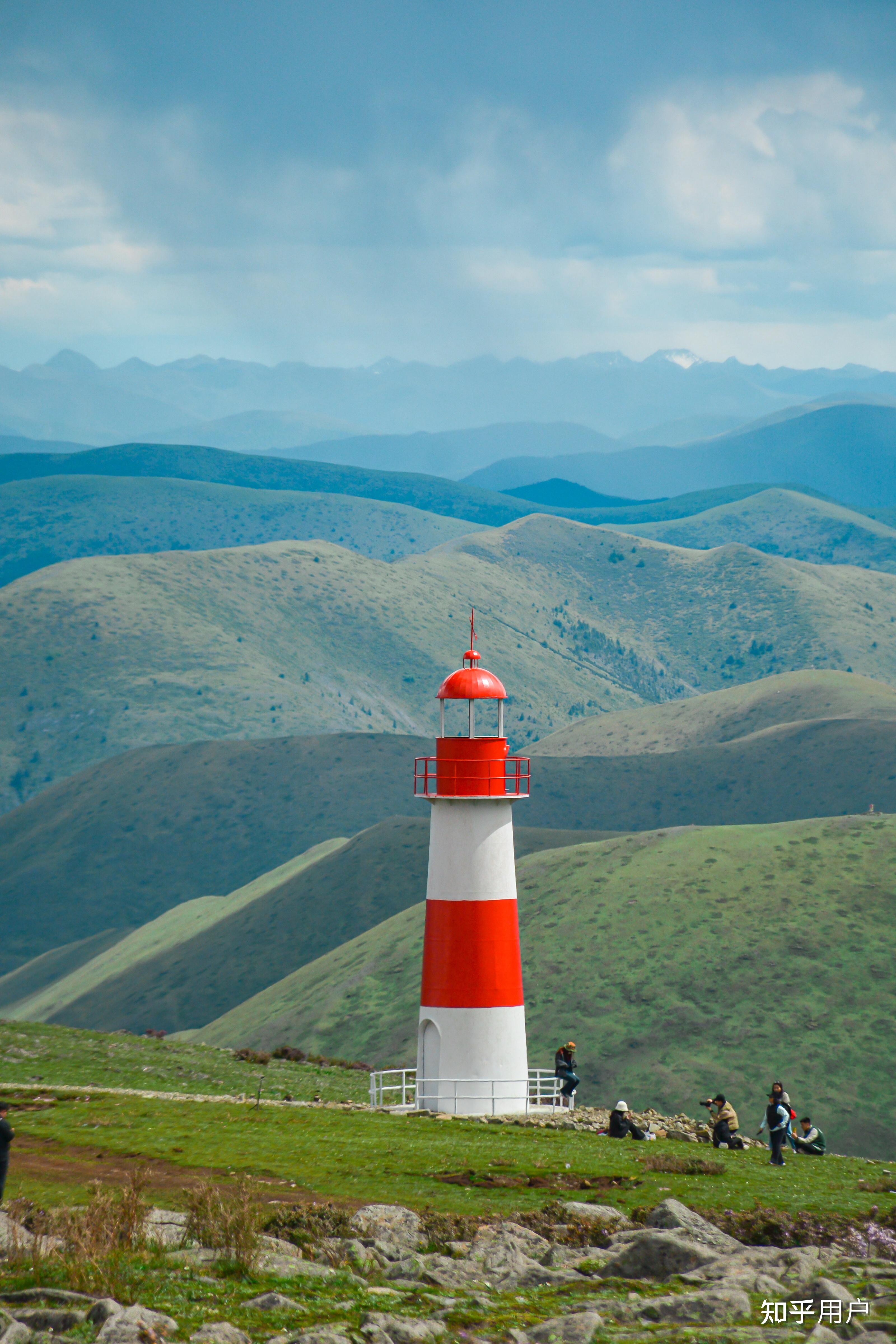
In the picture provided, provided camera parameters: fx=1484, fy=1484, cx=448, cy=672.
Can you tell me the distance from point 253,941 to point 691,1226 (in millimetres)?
63918

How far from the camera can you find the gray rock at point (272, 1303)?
1340cm

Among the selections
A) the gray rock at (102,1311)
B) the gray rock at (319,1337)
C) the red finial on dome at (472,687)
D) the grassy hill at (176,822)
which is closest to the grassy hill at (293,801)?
the grassy hill at (176,822)

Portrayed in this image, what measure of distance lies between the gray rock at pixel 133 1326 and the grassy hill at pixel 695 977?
1141 inches

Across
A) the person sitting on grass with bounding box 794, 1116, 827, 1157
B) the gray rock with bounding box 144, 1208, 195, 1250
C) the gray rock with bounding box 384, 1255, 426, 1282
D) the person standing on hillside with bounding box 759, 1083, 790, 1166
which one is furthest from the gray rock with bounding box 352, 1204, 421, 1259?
the person sitting on grass with bounding box 794, 1116, 827, 1157

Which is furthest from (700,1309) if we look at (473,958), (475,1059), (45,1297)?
(475,1059)

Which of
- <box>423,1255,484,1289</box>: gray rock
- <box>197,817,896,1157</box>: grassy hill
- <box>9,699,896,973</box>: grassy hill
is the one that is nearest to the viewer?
<box>423,1255,484,1289</box>: gray rock

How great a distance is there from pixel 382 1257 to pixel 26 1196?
16.6ft

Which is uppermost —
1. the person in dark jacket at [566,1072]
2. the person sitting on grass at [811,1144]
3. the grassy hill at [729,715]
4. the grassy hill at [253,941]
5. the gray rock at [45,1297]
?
the grassy hill at [729,715]

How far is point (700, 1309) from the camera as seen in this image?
1359cm

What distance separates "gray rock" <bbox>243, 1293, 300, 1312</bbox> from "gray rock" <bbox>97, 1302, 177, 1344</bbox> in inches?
38.0

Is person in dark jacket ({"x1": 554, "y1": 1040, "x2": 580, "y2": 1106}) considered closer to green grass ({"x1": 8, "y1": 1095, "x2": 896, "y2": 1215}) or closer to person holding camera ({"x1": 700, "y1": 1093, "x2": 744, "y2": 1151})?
green grass ({"x1": 8, "y1": 1095, "x2": 896, "y2": 1215})

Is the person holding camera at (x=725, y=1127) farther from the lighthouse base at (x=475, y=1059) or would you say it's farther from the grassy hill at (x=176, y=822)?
the grassy hill at (x=176, y=822)

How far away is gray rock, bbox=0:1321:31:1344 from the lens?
1201cm

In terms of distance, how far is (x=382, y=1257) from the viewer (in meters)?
15.9
